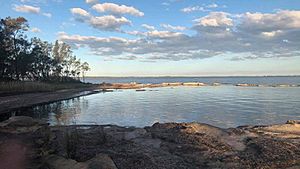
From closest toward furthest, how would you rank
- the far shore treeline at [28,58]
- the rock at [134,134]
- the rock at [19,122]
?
1. the rock at [19,122]
2. the rock at [134,134]
3. the far shore treeline at [28,58]

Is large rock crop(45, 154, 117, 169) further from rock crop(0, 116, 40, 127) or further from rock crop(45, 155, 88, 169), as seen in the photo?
rock crop(0, 116, 40, 127)

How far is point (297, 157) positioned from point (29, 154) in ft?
31.9

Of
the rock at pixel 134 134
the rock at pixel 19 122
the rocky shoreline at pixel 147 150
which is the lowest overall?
the rock at pixel 134 134

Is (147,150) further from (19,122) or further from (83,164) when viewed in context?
(19,122)

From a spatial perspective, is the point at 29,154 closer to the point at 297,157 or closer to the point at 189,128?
the point at 297,157

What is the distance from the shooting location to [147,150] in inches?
552

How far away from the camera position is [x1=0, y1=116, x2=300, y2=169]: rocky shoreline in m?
10.2

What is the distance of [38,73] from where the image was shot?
300 feet

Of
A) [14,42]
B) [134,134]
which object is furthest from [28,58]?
[134,134]

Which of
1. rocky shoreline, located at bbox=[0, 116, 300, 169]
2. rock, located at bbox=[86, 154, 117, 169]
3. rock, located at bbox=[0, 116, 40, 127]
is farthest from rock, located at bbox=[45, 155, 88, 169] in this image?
rock, located at bbox=[0, 116, 40, 127]

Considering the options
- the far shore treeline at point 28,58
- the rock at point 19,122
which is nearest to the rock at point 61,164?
the rock at point 19,122

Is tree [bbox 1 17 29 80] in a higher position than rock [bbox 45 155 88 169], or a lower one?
higher

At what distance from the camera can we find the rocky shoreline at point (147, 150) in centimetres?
1024

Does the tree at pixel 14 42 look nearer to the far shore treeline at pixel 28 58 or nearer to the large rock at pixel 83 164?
the far shore treeline at pixel 28 58
